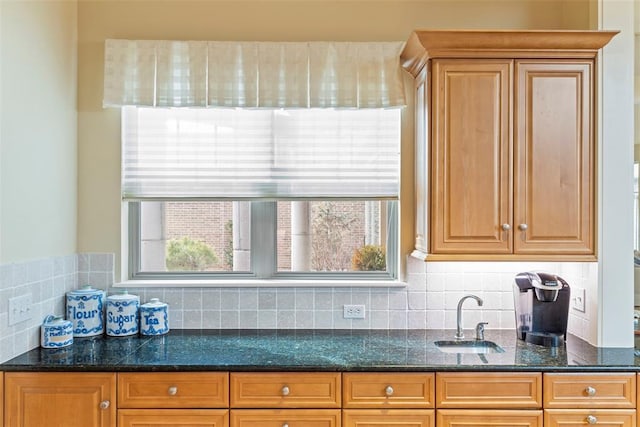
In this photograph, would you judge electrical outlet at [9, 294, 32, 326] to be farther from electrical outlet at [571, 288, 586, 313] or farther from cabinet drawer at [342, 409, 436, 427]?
electrical outlet at [571, 288, 586, 313]

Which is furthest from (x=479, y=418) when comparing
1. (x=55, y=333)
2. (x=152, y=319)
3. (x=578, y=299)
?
(x=55, y=333)

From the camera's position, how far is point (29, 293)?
2.25 meters

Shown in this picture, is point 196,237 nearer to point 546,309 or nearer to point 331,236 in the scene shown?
point 331,236

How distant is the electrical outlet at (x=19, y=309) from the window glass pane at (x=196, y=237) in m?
0.67

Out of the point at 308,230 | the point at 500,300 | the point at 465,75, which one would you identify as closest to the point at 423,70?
the point at 465,75

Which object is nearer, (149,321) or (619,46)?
(619,46)

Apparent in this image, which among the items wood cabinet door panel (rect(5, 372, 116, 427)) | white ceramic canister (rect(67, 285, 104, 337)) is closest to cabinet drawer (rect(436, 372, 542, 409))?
wood cabinet door panel (rect(5, 372, 116, 427))

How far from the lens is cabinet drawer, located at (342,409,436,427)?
210 centimetres

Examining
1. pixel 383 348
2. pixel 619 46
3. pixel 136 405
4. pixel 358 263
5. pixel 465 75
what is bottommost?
pixel 136 405

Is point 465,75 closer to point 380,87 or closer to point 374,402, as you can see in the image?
point 380,87

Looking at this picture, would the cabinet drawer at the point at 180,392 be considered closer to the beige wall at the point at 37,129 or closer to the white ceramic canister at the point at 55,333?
the white ceramic canister at the point at 55,333

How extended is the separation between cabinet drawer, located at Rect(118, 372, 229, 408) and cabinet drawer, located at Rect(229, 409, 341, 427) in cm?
9

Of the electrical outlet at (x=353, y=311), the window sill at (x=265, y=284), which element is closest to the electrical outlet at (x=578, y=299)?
the window sill at (x=265, y=284)

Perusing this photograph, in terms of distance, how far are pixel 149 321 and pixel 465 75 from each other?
201 centimetres
